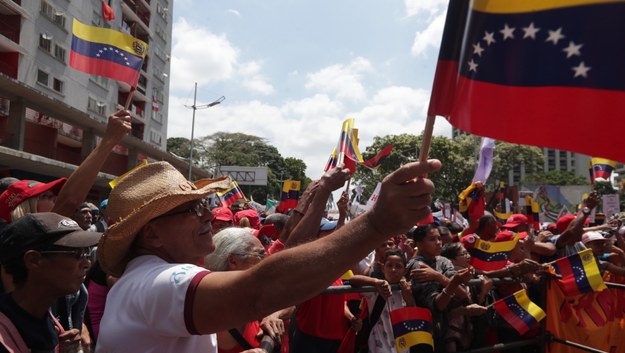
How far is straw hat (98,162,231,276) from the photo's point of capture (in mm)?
1740

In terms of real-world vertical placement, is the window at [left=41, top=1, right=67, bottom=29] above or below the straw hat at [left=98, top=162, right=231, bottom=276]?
above

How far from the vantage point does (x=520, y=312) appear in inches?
167

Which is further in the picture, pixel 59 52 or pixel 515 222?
pixel 59 52

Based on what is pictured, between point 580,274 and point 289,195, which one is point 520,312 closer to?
point 580,274

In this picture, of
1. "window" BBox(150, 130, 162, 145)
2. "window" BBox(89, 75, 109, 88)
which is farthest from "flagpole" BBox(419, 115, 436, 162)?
"window" BBox(150, 130, 162, 145)

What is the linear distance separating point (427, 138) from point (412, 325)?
2.60 m

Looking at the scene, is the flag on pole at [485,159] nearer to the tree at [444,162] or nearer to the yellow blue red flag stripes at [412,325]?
the yellow blue red flag stripes at [412,325]

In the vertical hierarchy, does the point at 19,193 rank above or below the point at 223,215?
above

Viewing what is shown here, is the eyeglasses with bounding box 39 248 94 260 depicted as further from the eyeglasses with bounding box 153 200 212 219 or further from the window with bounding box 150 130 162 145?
the window with bounding box 150 130 162 145

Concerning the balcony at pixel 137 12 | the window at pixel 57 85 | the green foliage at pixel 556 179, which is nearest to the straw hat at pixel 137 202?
the window at pixel 57 85

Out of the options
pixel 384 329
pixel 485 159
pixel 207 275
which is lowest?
pixel 384 329

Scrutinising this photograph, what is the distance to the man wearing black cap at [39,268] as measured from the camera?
7.35ft

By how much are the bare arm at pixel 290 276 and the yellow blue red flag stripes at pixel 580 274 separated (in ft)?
12.2

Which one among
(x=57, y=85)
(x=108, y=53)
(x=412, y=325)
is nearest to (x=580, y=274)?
(x=412, y=325)
